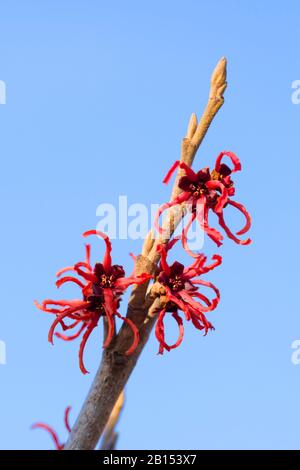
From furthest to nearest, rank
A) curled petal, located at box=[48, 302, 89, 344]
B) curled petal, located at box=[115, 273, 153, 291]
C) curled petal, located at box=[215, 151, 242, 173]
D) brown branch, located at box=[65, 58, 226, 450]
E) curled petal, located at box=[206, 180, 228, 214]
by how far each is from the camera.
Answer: curled petal, located at box=[215, 151, 242, 173], curled petal, located at box=[206, 180, 228, 214], curled petal, located at box=[48, 302, 89, 344], curled petal, located at box=[115, 273, 153, 291], brown branch, located at box=[65, 58, 226, 450]

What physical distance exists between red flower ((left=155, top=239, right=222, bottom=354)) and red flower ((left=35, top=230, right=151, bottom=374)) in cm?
22

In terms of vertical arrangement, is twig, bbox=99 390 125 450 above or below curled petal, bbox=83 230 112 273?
below

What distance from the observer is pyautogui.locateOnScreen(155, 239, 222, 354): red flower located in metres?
5.13

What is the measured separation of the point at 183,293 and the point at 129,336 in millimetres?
571

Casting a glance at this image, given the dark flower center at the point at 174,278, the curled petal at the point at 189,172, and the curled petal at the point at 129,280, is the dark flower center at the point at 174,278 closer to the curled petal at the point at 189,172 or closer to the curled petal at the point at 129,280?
the curled petal at the point at 129,280

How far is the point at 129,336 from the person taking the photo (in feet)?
16.2

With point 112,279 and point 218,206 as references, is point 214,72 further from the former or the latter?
point 112,279

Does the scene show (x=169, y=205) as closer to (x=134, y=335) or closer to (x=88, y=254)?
(x=88, y=254)

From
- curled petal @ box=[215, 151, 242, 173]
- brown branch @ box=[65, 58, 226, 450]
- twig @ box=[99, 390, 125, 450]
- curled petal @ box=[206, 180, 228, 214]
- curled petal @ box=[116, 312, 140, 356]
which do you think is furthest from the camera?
curled petal @ box=[215, 151, 242, 173]

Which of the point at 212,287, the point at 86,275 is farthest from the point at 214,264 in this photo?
the point at 86,275

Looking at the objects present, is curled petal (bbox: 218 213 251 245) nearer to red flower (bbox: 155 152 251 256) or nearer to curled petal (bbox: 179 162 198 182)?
red flower (bbox: 155 152 251 256)

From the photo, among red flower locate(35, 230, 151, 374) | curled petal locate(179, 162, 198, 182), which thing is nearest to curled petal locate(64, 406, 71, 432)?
red flower locate(35, 230, 151, 374)

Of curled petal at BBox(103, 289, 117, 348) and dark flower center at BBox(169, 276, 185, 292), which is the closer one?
curled petal at BBox(103, 289, 117, 348)
